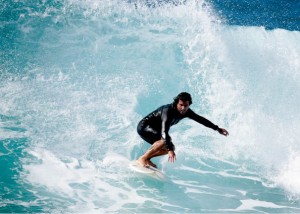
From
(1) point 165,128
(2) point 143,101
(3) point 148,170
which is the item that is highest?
(2) point 143,101

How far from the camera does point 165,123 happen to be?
4547mm

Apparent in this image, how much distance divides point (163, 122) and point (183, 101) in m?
0.45

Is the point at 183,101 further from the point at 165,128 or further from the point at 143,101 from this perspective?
the point at 143,101

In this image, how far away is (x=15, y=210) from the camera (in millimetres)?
3729

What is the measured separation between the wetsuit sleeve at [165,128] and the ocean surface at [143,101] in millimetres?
935

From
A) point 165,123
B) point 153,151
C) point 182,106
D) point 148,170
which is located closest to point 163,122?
point 165,123

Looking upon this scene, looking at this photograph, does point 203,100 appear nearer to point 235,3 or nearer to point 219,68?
point 219,68

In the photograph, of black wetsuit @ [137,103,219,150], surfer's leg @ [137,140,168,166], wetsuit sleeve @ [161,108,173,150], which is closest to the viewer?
wetsuit sleeve @ [161,108,173,150]

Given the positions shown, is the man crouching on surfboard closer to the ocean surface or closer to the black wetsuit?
the black wetsuit

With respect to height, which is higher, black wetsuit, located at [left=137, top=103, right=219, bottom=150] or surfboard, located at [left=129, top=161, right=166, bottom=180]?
black wetsuit, located at [left=137, top=103, right=219, bottom=150]

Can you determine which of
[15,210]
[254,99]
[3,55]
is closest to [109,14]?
[3,55]

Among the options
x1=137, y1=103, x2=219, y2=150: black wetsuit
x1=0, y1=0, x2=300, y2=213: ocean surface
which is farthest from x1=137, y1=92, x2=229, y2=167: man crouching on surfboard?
x1=0, y1=0, x2=300, y2=213: ocean surface

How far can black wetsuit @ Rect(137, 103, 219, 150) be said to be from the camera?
4.55 m

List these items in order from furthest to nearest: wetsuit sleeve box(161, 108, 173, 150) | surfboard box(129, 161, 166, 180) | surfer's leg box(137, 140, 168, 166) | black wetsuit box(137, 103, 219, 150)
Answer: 1. surfboard box(129, 161, 166, 180)
2. surfer's leg box(137, 140, 168, 166)
3. black wetsuit box(137, 103, 219, 150)
4. wetsuit sleeve box(161, 108, 173, 150)
